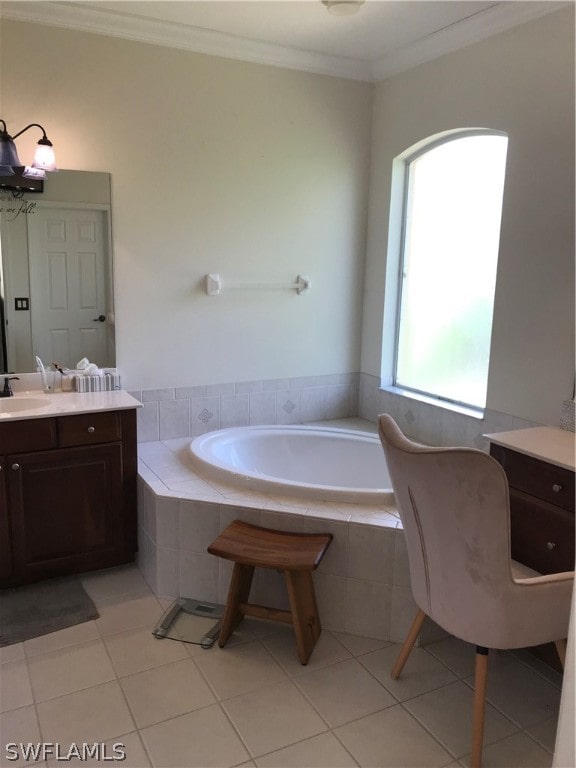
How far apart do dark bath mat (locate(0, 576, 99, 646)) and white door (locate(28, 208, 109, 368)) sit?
42.7 inches

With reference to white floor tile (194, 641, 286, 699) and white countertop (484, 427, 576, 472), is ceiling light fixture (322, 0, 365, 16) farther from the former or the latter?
white floor tile (194, 641, 286, 699)

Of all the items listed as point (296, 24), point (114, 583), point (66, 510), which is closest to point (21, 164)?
point (296, 24)

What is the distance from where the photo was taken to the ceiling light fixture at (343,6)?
104 inches

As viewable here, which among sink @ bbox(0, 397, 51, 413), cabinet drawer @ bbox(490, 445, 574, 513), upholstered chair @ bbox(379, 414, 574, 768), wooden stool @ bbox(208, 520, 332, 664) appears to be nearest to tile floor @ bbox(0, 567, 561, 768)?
wooden stool @ bbox(208, 520, 332, 664)

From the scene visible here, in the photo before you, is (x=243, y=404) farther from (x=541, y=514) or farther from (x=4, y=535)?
(x=541, y=514)

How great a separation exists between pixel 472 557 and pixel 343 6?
2344 millimetres

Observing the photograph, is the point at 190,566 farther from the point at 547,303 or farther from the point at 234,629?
the point at 547,303

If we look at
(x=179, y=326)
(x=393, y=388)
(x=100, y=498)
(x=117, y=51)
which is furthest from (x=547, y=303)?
(x=117, y=51)

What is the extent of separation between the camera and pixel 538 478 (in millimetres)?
2197

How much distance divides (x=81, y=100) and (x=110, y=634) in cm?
245

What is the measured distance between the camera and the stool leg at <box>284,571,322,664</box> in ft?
7.45

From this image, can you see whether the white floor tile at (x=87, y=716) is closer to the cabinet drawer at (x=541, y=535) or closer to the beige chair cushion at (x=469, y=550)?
the beige chair cushion at (x=469, y=550)

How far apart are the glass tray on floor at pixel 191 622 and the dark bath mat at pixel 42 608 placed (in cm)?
31

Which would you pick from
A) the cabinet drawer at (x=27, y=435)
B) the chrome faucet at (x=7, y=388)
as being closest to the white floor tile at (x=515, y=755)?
the cabinet drawer at (x=27, y=435)
